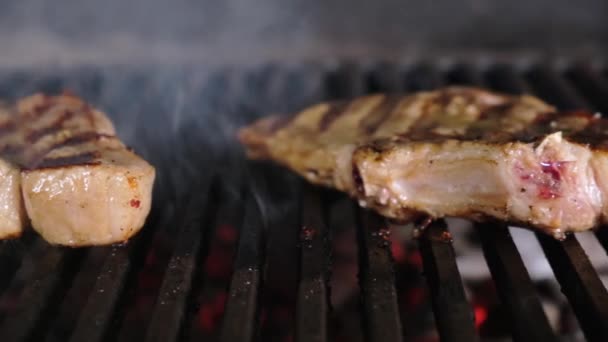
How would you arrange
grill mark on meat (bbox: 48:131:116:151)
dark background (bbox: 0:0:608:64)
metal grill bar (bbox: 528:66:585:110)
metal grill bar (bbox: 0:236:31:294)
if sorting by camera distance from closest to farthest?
1. metal grill bar (bbox: 0:236:31:294)
2. grill mark on meat (bbox: 48:131:116:151)
3. metal grill bar (bbox: 528:66:585:110)
4. dark background (bbox: 0:0:608:64)

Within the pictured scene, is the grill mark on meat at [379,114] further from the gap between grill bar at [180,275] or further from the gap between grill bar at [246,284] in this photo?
Result: the gap between grill bar at [180,275]

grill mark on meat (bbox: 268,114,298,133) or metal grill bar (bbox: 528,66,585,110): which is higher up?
grill mark on meat (bbox: 268,114,298,133)

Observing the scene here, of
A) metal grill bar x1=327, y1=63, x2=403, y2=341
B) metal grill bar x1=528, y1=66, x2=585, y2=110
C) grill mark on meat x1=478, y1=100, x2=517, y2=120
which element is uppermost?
grill mark on meat x1=478, y1=100, x2=517, y2=120

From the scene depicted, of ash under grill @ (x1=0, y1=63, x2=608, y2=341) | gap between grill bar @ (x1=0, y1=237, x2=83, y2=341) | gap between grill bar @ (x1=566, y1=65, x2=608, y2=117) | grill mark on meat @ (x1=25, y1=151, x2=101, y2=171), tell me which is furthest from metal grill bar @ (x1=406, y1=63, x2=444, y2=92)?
gap between grill bar @ (x1=0, y1=237, x2=83, y2=341)

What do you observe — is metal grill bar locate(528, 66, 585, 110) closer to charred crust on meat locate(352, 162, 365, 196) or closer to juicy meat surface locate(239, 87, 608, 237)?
juicy meat surface locate(239, 87, 608, 237)

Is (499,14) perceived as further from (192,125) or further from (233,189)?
(233,189)

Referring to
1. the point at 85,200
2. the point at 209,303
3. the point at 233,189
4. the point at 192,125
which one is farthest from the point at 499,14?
the point at 85,200
